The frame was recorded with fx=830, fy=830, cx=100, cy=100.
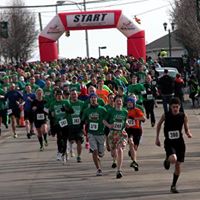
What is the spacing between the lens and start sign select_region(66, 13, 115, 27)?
146 feet

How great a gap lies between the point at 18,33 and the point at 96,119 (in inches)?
2716

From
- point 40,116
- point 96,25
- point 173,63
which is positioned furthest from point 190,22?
point 40,116

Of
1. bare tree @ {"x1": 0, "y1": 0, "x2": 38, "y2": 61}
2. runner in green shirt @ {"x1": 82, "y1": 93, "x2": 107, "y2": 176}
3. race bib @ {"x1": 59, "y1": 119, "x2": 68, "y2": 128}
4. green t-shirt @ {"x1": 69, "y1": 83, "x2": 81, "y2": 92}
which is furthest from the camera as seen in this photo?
bare tree @ {"x1": 0, "y1": 0, "x2": 38, "y2": 61}

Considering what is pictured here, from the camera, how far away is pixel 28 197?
13.8 meters

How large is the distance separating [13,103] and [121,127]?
9.64 meters

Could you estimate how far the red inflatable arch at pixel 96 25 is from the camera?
146 ft

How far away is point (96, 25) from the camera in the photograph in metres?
45.1

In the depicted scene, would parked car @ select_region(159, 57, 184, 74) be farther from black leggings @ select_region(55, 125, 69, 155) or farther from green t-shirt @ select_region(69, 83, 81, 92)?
black leggings @ select_region(55, 125, 69, 155)

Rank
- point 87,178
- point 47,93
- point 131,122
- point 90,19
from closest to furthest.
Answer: point 87,178, point 131,122, point 47,93, point 90,19

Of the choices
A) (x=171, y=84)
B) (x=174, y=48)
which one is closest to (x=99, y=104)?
(x=171, y=84)

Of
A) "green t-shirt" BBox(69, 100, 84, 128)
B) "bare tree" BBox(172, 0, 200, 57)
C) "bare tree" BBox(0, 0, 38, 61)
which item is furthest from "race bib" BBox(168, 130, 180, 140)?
"bare tree" BBox(0, 0, 38, 61)

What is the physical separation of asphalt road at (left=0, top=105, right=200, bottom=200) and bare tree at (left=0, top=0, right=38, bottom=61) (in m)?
61.8

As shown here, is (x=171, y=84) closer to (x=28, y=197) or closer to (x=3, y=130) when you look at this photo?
(x=3, y=130)

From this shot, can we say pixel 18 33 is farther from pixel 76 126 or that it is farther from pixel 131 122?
pixel 131 122
